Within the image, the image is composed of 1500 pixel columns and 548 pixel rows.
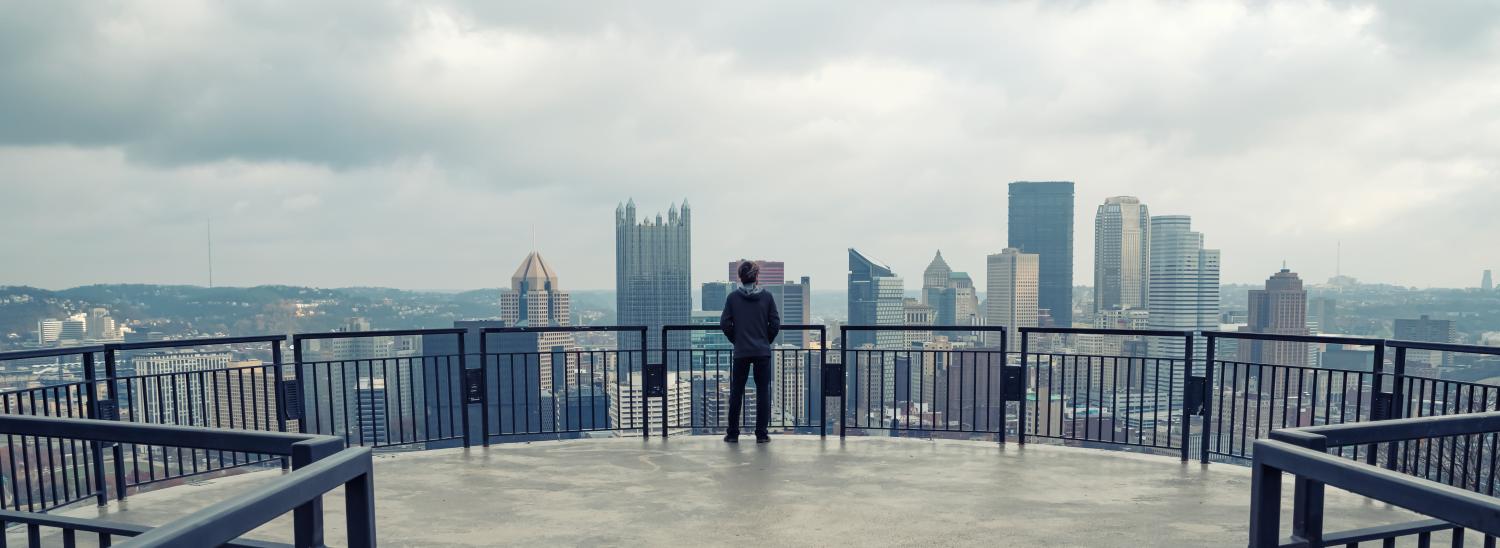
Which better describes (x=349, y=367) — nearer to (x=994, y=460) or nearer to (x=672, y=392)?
(x=672, y=392)

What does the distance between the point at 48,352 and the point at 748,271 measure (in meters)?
6.49

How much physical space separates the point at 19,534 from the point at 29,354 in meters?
1.52

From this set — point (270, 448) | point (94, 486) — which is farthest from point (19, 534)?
point (270, 448)

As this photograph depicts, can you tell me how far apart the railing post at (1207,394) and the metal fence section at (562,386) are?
5996mm

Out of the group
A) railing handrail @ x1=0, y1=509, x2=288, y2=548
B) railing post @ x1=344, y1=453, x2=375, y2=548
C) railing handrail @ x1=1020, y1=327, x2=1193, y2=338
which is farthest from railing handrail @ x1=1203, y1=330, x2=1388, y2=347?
railing handrail @ x1=0, y1=509, x2=288, y2=548

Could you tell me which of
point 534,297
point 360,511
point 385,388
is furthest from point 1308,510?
point 534,297

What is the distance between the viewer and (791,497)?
679cm

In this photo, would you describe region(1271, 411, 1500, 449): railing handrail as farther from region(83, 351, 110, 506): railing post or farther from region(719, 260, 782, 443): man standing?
region(83, 351, 110, 506): railing post

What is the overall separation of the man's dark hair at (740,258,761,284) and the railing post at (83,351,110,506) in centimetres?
623

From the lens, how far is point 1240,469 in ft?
27.0

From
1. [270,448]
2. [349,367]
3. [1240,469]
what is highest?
[270,448]

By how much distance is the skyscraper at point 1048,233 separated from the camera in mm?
66400

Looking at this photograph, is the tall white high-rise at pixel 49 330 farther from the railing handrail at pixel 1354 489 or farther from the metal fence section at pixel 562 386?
the railing handrail at pixel 1354 489

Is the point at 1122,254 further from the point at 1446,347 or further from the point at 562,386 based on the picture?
the point at 562,386
